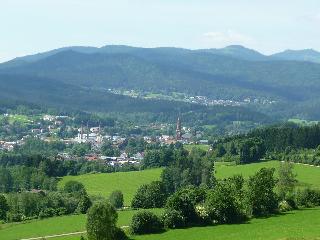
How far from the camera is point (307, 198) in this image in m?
63.8

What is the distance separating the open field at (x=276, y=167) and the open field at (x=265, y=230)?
22002 mm

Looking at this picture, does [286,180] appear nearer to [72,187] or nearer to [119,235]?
[119,235]

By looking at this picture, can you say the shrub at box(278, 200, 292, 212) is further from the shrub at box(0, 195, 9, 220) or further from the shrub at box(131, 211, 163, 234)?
the shrub at box(0, 195, 9, 220)

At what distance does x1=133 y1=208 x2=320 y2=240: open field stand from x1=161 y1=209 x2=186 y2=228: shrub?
66.4 inches

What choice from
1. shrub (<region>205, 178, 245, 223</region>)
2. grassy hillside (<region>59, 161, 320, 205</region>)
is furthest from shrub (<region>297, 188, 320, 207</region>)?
grassy hillside (<region>59, 161, 320, 205</region>)

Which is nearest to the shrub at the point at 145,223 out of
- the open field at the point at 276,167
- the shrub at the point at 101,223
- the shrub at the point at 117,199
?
the shrub at the point at 101,223

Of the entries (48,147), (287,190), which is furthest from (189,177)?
(48,147)

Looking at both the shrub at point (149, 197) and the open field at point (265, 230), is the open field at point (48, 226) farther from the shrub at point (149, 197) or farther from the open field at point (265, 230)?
the open field at point (265, 230)

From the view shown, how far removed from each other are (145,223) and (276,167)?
43712 mm

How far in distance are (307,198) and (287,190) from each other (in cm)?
603

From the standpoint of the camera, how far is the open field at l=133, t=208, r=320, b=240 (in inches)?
1844

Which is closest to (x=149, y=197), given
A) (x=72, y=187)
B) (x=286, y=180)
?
(x=286, y=180)

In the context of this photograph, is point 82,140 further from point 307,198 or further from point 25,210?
point 307,198

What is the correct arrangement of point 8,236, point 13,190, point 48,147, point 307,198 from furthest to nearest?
point 48,147 < point 13,190 < point 307,198 < point 8,236
